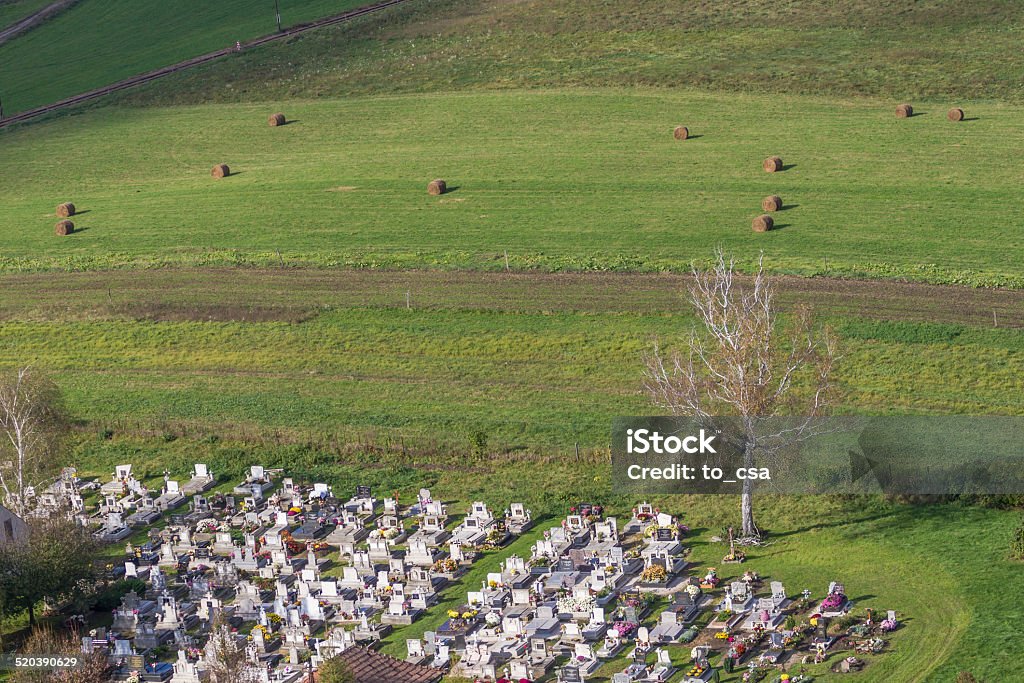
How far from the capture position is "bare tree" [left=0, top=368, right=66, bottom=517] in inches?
2525

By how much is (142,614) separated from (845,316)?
39700 millimetres

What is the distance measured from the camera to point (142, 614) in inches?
2191

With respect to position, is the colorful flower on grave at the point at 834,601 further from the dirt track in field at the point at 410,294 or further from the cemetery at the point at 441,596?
the dirt track in field at the point at 410,294

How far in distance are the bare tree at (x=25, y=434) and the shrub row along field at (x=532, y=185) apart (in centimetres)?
2707

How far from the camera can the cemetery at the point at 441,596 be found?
49344 millimetres

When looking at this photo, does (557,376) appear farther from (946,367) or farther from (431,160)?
(431,160)

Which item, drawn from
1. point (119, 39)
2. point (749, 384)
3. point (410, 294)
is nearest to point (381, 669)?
point (749, 384)

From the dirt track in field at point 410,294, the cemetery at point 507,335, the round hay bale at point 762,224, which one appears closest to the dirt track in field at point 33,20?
the cemetery at point 507,335

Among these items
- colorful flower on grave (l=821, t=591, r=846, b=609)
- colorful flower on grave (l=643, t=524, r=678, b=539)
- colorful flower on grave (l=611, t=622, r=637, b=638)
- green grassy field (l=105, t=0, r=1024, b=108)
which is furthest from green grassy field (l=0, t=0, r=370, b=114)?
colorful flower on grave (l=821, t=591, r=846, b=609)

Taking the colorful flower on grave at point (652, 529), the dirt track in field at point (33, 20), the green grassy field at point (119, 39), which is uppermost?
the dirt track in field at point (33, 20)

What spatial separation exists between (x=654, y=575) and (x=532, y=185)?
5383 centimetres

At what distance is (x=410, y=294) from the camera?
284 feet

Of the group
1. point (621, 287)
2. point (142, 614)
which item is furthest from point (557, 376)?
point (142, 614)

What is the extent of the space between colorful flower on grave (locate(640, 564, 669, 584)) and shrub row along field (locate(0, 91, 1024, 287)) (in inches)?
1315
